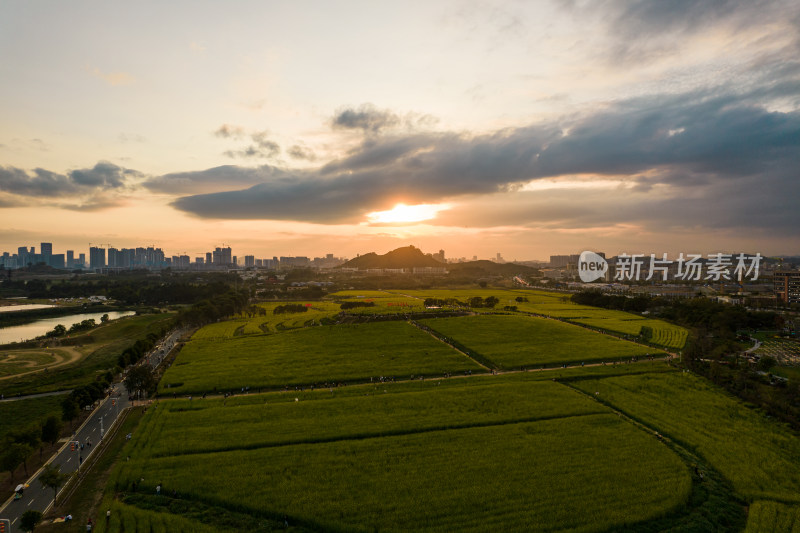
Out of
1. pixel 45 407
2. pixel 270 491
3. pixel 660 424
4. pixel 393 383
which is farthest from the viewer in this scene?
pixel 393 383

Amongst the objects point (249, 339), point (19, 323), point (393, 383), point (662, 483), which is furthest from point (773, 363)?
point (19, 323)

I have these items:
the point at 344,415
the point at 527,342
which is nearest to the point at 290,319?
the point at 527,342

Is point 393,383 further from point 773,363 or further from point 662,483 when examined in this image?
point 773,363

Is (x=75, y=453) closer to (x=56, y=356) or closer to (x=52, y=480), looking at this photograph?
(x=52, y=480)

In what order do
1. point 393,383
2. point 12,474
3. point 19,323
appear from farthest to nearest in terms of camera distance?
point 19,323 < point 393,383 < point 12,474

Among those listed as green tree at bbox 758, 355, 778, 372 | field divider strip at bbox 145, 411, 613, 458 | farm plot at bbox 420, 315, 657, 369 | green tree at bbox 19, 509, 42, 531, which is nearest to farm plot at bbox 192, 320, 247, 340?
farm plot at bbox 420, 315, 657, 369

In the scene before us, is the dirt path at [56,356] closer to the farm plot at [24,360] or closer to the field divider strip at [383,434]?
the farm plot at [24,360]
